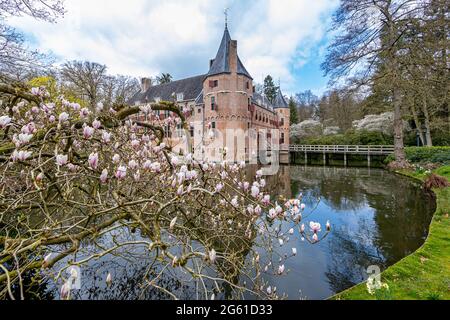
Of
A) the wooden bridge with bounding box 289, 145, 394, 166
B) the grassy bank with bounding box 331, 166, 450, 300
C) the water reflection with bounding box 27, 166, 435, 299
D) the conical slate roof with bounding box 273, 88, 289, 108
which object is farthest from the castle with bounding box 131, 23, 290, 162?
the grassy bank with bounding box 331, 166, 450, 300

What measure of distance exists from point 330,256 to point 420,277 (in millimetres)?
1752

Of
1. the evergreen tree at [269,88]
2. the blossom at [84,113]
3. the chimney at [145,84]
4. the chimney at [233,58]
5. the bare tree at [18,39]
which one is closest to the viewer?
the blossom at [84,113]

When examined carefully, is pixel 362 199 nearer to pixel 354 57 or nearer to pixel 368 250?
pixel 368 250

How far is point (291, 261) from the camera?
509cm

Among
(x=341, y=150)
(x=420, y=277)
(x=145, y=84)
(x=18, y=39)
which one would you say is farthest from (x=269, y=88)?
(x=420, y=277)

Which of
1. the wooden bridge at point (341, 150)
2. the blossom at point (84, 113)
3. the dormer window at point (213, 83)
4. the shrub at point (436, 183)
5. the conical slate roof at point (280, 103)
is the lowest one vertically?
the shrub at point (436, 183)

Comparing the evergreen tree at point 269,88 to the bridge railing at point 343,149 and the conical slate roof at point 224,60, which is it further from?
the conical slate roof at point 224,60

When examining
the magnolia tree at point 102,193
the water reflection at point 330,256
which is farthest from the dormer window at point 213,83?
the magnolia tree at point 102,193

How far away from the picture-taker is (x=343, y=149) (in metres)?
26.5

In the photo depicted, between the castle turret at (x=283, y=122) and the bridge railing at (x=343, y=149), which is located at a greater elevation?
the castle turret at (x=283, y=122)

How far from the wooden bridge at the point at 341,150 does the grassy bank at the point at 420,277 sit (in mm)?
20509

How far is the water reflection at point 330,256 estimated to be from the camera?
398 cm

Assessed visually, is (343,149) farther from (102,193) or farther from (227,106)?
(102,193)

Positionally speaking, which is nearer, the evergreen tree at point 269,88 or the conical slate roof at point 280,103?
the conical slate roof at point 280,103
